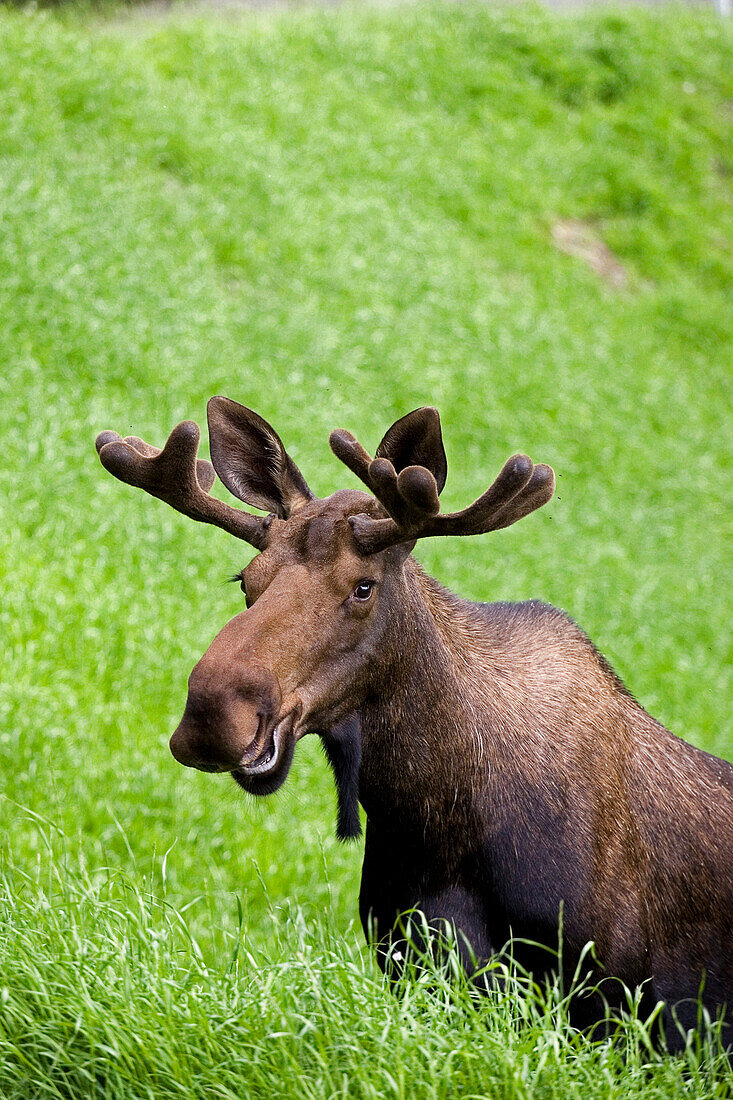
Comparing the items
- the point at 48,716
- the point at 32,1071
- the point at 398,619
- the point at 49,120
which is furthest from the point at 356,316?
the point at 32,1071

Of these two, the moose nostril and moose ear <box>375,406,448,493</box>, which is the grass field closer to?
the moose nostril

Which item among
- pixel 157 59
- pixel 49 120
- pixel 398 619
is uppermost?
pixel 157 59

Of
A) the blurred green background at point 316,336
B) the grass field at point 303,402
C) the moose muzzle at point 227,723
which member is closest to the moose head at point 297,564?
the moose muzzle at point 227,723

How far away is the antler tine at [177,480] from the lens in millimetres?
3357

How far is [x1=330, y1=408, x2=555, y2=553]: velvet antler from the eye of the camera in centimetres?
302

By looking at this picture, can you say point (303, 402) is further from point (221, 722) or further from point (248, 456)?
point (221, 722)

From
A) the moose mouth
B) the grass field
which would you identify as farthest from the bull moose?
the grass field

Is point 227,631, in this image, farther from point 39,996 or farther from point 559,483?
point 559,483

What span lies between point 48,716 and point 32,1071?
3.08m

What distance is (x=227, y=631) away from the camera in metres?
2.93

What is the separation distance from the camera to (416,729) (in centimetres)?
340

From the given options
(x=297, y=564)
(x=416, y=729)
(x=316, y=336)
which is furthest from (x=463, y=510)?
(x=316, y=336)

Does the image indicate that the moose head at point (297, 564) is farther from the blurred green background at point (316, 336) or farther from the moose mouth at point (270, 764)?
the blurred green background at point (316, 336)

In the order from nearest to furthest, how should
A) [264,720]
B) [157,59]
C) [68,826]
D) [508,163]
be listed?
[264,720], [68,826], [157,59], [508,163]
